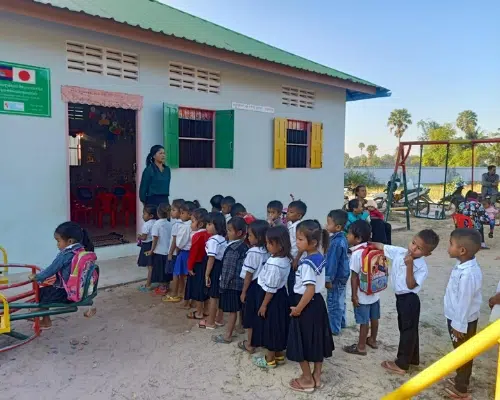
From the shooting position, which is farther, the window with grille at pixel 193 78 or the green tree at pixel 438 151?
the green tree at pixel 438 151

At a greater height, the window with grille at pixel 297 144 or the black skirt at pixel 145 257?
the window with grille at pixel 297 144

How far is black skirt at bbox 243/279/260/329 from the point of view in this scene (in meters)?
3.25

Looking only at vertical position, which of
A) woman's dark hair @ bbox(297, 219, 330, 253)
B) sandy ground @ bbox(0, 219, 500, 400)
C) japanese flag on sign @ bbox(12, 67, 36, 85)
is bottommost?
sandy ground @ bbox(0, 219, 500, 400)

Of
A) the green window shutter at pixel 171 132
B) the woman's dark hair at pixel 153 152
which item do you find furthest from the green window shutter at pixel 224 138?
the woman's dark hair at pixel 153 152

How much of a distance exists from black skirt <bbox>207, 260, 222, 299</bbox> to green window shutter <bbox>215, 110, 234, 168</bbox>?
366cm

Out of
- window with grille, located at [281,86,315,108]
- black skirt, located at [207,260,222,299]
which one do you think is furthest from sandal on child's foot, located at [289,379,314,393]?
window with grille, located at [281,86,315,108]

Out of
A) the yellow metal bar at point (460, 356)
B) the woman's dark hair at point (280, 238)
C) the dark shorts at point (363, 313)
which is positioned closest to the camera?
the yellow metal bar at point (460, 356)

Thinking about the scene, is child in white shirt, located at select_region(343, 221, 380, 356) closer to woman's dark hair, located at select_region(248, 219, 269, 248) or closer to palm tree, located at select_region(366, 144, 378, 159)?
woman's dark hair, located at select_region(248, 219, 269, 248)

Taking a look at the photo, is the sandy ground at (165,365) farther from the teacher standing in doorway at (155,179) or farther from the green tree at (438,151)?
the green tree at (438,151)

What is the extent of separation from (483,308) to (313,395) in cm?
289

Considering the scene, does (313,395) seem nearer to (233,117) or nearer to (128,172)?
(233,117)

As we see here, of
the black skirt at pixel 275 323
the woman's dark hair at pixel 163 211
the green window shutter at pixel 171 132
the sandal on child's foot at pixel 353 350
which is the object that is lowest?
the sandal on child's foot at pixel 353 350

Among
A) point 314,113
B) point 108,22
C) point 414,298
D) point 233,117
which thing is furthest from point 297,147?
point 414,298

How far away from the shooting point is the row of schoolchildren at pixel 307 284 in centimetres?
282
